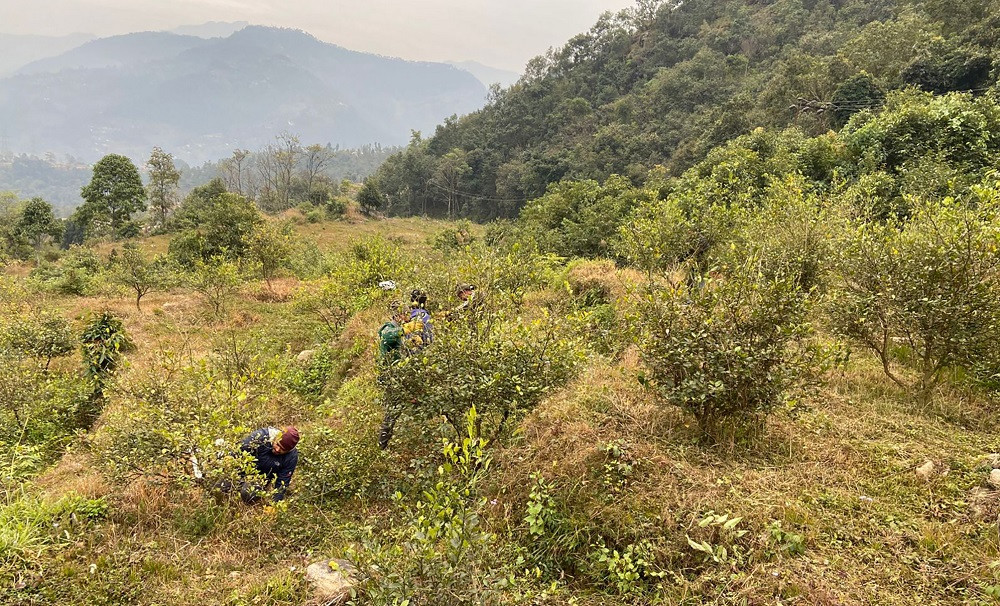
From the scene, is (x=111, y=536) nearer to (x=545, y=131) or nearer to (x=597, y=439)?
(x=597, y=439)

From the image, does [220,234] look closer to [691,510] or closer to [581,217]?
[581,217]

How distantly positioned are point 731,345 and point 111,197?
49607 mm

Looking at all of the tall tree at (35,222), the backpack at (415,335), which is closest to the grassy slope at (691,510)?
the backpack at (415,335)

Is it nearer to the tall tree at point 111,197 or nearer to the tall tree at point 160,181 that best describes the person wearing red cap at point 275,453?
the tall tree at point 111,197

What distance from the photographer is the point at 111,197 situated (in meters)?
38.1

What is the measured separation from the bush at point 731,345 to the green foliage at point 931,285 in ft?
6.40

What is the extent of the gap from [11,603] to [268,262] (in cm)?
1915

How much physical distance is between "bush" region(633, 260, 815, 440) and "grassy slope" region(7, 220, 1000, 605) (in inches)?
25.5

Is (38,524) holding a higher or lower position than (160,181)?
lower

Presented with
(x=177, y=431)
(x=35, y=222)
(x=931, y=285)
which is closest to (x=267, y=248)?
(x=177, y=431)

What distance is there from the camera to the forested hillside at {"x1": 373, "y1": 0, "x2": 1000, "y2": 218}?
29250 mm

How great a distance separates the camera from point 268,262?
2097cm

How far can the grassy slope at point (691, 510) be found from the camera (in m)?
3.74

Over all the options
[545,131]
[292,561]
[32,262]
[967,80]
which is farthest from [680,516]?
[545,131]
